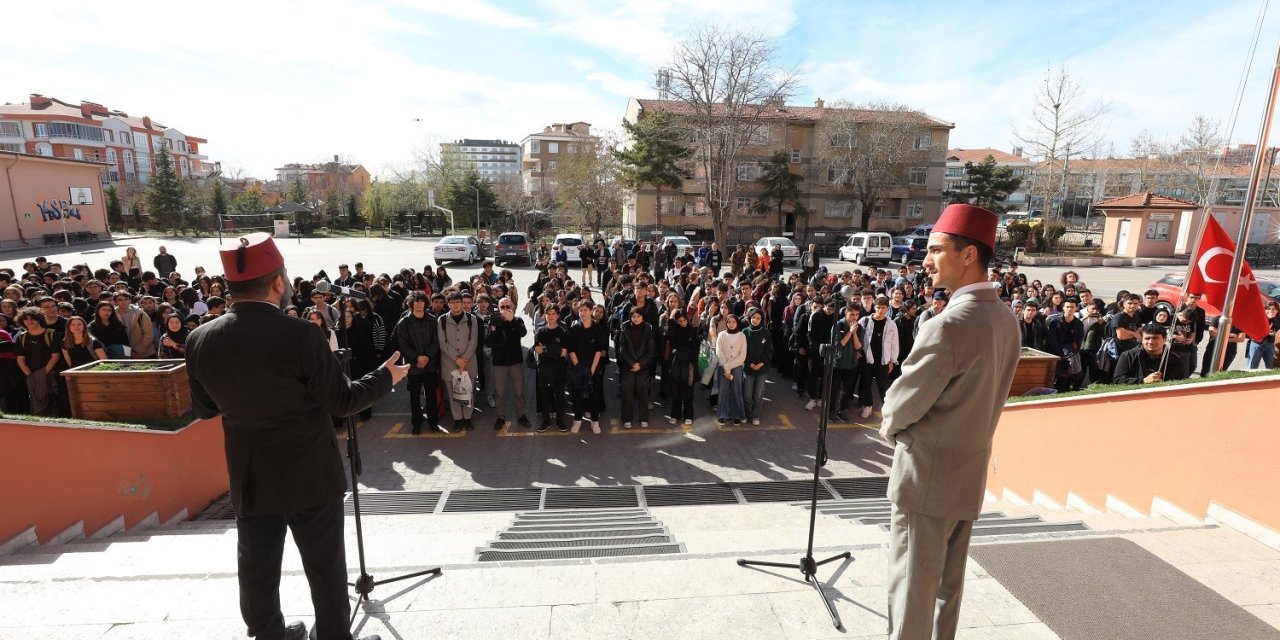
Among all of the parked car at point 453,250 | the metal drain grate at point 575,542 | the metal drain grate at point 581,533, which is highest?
the parked car at point 453,250

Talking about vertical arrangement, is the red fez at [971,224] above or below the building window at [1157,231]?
above

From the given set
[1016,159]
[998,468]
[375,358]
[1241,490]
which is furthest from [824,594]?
[1016,159]

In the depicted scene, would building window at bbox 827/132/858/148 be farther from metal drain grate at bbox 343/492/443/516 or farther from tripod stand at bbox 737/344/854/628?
tripod stand at bbox 737/344/854/628

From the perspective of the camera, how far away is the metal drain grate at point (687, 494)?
6.61 m

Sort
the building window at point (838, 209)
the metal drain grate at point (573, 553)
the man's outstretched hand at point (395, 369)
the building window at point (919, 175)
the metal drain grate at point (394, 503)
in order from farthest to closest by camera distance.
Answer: the building window at point (838, 209) < the building window at point (919, 175) < the metal drain grate at point (394, 503) < the metal drain grate at point (573, 553) < the man's outstretched hand at point (395, 369)

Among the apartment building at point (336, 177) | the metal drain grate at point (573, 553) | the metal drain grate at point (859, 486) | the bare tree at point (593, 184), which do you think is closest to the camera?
the metal drain grate at point (573, 553)

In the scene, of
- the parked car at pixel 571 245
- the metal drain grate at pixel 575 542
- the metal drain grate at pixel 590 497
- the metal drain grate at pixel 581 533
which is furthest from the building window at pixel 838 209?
the metal drain grate at pixel 575 542

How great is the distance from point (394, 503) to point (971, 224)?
239 inches

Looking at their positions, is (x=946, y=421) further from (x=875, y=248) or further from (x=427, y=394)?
(x=875, y=248)

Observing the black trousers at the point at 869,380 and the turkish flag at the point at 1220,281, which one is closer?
the turkish flag at the point at 1220,281

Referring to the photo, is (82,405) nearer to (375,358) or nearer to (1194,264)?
(375,358)

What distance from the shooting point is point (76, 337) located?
7094 millimetres

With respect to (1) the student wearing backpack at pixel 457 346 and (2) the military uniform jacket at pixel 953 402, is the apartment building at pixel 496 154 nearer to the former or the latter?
(1) the student wearing backpack at pixel 457 346

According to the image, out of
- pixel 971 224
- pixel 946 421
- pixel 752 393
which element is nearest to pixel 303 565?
pixel 946 421
